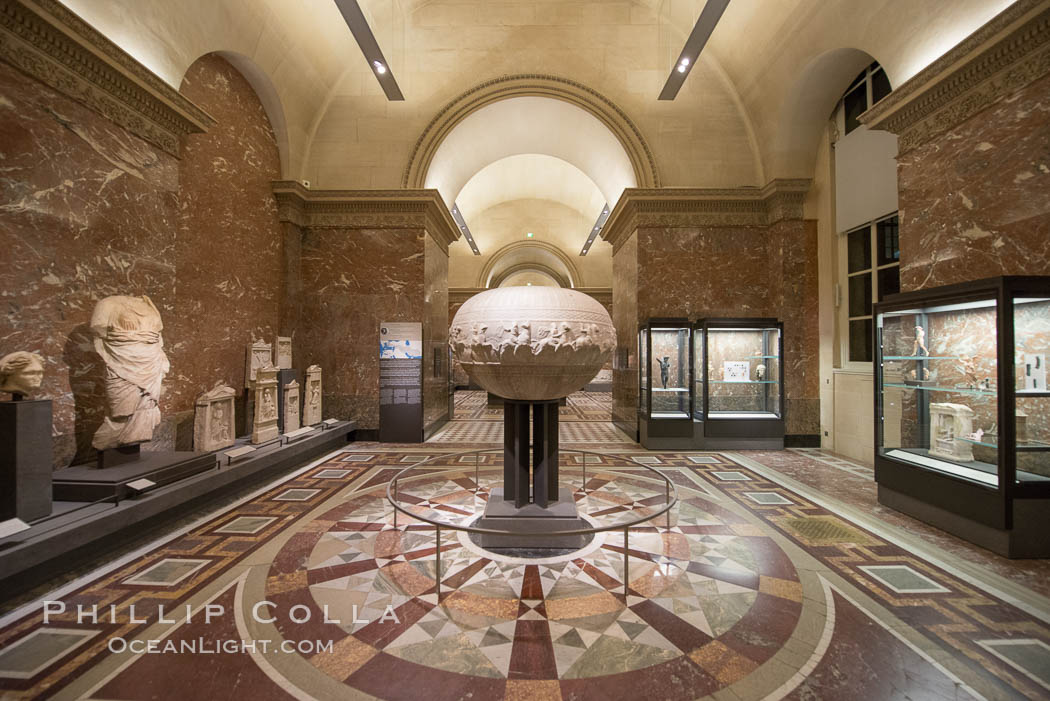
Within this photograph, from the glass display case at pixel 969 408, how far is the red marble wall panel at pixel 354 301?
7.29m

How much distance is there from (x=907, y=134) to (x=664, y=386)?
4787 mm

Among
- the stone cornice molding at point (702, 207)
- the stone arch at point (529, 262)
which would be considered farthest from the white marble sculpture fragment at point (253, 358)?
the stone arch at point (529, 262)

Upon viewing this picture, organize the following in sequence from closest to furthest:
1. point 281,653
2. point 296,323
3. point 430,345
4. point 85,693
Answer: point 85,693 < point 281,653 < point 296,323 < point 430,345

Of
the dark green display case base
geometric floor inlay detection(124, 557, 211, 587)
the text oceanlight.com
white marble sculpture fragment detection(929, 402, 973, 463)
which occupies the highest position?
white marble sculpture fragment detection(929, 402, 973, 463)

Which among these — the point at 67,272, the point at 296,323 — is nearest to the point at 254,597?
the point at 67,272

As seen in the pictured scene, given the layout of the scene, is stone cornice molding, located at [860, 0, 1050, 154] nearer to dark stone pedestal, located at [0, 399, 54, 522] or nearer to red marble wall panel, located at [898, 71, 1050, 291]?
red marble wall panel, located at [898, 71, 1050, 291]

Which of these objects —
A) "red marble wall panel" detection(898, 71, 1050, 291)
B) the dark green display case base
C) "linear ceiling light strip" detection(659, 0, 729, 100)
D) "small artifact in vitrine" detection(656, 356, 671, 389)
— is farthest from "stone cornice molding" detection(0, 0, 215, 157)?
the dark green display case base

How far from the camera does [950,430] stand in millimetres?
4250

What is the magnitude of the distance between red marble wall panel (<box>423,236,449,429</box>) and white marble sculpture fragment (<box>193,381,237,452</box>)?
3.33 metres

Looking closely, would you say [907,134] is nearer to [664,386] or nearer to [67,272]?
[664,386]

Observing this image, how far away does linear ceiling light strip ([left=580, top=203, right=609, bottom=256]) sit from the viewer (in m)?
14.6

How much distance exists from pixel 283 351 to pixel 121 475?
4.28m

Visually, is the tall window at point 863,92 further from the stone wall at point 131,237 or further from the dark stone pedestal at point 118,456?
the dark stone pedestal at point 118,456

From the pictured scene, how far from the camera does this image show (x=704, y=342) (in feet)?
25.1
